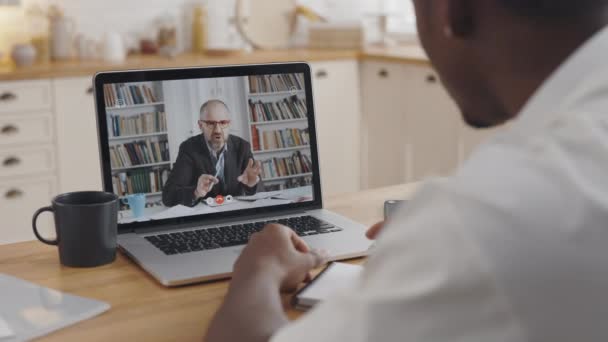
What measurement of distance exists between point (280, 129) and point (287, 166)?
68 mm

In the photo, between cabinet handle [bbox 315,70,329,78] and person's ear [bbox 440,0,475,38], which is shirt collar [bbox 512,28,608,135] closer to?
person's ear [bbox 440,0,475,38]

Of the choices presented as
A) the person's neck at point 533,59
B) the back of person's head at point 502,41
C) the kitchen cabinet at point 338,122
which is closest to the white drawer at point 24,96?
the kitchen cabinet at point 338,122

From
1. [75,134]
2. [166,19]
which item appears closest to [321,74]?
[166,19]

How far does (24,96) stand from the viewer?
336 centimetres

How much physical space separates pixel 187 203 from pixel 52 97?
2151 millimetres

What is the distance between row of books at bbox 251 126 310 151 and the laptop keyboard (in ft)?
0.43

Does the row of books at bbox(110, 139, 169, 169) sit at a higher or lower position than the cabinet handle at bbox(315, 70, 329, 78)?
lower

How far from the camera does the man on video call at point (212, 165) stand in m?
1.44

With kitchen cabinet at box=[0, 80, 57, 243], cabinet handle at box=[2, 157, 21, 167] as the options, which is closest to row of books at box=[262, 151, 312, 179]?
kitchen cabinet at box=[0, 80, 57, 243]

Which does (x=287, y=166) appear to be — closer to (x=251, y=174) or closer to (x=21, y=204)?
(x=251, y=174)

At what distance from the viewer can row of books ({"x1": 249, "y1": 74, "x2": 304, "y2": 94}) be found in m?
1.52

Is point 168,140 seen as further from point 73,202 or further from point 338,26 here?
point 338,26

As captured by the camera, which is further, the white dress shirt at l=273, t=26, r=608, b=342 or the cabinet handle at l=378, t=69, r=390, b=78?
the cabinet handle at l=378, t=69, r=390, b=78

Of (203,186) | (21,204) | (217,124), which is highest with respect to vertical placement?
(217,124)
